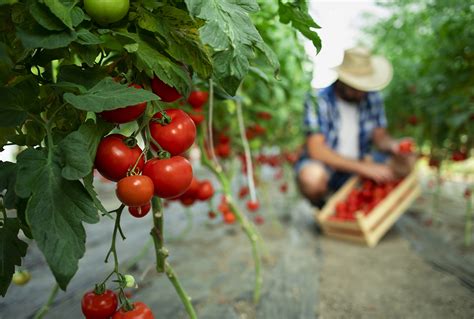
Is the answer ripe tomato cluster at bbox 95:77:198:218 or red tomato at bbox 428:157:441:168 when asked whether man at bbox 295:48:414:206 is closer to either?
red tomato at bbox 428:157:441:168

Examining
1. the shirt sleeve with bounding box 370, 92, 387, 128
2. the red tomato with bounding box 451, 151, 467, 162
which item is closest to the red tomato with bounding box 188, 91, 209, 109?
the red tomato with bounding box 451, 151, 467, 162

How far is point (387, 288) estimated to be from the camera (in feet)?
4.46

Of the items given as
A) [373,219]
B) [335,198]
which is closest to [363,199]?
[335,198]

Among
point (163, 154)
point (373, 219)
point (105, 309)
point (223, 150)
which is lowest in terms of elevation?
point (373, 219)

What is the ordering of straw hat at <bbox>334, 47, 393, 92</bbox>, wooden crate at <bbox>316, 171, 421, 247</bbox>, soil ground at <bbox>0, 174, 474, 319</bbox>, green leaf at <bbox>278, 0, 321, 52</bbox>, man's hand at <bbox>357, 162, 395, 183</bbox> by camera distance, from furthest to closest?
straw hat at <bbox>334, 47, 393, 92</bbox>
man's hand at <bbox>357, 162, 395, 183</bbox>
wooden crate at <bbox>316, 171, 421, 247</bbox>
soil ground at <bbox>0, 174, 474, 319</bbox>
green leaf at <bbox>278, 0, 321, 52</bbox>

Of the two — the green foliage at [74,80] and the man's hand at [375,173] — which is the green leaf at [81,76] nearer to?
the green foliage at [74,80]

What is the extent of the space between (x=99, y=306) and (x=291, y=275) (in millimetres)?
1066

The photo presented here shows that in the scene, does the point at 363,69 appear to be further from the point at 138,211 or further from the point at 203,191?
the point at 138,211

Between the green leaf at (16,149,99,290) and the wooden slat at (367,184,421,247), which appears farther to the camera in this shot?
the wooden slat at (367,184,421,247)

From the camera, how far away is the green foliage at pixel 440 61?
49.3 inches

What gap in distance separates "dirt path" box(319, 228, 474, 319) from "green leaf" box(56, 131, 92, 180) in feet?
3.26

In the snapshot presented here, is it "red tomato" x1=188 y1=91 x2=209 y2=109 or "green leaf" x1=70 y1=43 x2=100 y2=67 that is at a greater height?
"green leaf" x1=70 y1=43 x2=100 y2=67

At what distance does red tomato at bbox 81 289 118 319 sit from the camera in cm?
57

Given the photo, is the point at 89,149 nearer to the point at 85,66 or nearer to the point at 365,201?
the point at 85,66
